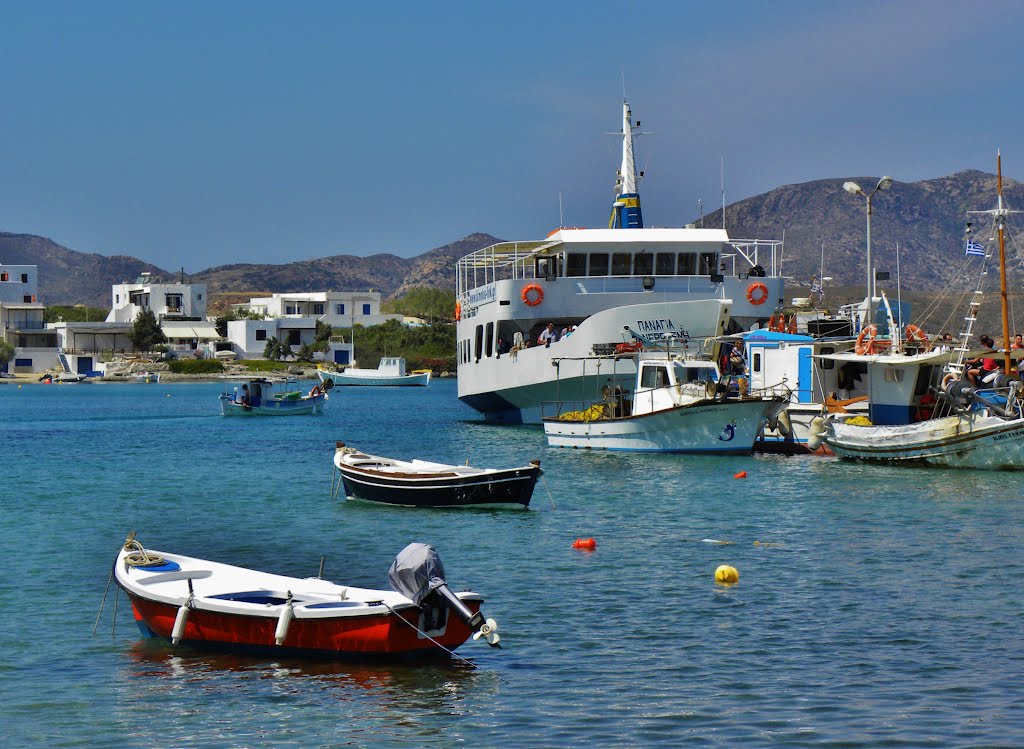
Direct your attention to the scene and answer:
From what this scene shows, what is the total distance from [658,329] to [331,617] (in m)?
30.8

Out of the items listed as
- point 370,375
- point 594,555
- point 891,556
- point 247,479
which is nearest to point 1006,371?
point 891,556

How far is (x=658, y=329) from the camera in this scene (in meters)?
44.9

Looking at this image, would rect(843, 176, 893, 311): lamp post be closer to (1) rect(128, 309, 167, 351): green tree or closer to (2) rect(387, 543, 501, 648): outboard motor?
(2) rect(387, 543, 501, 648): outboard motor

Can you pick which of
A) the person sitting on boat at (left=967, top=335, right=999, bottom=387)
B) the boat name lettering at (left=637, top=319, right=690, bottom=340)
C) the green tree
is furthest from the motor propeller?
the green tree

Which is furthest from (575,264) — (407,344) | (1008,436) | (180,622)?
(407,344)

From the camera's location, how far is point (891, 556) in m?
22.5

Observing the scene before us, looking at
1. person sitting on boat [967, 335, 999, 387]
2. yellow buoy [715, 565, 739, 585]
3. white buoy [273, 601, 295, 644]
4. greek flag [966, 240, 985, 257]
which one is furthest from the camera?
greek flag [966, 240, 985, 257]

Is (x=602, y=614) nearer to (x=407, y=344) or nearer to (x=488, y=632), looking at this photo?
(x=488, y=632)

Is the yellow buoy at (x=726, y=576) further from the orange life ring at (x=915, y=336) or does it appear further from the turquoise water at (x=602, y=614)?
the orange life ring at (x=915, y=336)

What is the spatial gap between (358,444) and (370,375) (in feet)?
310

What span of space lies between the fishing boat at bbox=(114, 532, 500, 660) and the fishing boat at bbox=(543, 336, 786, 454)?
22.7 metres

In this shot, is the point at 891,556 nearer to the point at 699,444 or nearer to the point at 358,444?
the point at 699,444

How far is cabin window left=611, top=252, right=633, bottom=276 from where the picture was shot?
170ft

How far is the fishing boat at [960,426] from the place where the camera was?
109ft
